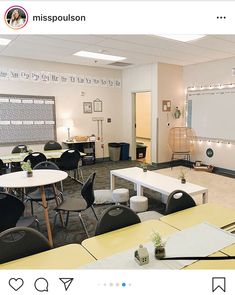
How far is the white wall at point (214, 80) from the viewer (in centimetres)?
579

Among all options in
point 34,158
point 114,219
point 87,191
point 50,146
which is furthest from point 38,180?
point 50,146

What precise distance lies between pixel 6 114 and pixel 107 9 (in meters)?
4.74

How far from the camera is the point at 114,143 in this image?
7359 millimetres

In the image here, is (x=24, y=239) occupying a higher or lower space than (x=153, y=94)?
lower

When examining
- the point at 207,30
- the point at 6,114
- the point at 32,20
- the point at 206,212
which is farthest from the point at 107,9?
the point at 6,114

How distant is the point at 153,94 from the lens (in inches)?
255

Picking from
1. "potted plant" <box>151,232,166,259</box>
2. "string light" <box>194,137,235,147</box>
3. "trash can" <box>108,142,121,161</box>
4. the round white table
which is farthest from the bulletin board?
"potted plant" <box>151,232,166,259</box>

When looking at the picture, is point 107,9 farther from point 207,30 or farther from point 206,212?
point 206,212

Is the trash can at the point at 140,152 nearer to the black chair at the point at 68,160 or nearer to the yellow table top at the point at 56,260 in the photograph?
the black chair at the point at 68,160

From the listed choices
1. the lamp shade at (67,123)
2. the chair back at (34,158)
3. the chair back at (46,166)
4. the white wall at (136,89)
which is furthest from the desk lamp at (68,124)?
the chair back at (46,166)

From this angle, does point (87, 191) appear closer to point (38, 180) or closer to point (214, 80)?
point (38, 180)

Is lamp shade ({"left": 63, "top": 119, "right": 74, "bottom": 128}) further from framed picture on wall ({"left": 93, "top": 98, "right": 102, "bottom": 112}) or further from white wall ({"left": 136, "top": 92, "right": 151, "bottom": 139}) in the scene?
white wall ({"left": 136, "top": 92, "right": 151, "bottom": 139})

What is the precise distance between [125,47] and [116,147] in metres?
3.17
